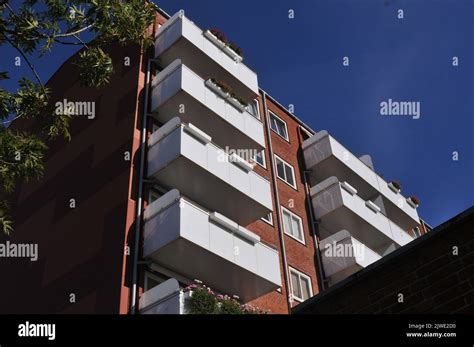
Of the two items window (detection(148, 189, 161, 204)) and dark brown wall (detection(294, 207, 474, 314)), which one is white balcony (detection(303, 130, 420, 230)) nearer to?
window (detection(148, 189, 161, 204))

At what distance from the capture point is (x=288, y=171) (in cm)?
3006

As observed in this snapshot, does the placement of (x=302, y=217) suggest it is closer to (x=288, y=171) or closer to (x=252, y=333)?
(x=288, y=171)

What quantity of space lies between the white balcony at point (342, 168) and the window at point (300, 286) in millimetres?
7688

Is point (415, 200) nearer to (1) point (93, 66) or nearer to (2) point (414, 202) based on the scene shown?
(2) point (414, 202)

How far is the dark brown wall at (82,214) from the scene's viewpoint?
63.6ft

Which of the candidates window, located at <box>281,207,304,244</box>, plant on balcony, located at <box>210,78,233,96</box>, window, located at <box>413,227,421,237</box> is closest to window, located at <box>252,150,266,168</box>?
window, located at <box>281,207,304,244</box>

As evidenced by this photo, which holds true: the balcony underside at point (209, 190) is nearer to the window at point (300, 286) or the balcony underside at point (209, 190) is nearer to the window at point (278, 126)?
the window at point (300, 286)

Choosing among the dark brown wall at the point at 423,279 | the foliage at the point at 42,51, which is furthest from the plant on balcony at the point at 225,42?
the dark brown wall at the point at 423,279

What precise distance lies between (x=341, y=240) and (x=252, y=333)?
2328cm

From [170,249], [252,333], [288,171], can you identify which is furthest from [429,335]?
[288,171]

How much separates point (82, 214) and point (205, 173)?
4.96 m

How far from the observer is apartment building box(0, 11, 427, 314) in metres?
19.3

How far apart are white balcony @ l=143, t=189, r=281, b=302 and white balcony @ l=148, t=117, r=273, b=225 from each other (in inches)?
60.6

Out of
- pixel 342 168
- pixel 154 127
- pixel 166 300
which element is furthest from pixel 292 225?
pixel 166 300
